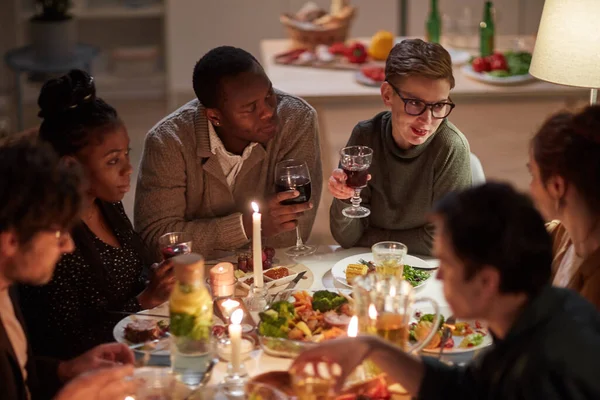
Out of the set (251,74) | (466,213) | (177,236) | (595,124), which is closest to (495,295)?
(466,213)

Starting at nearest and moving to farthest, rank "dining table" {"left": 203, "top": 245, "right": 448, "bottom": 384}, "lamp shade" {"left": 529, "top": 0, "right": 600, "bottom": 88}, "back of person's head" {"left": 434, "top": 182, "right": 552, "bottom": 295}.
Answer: "back of person's head" {"left": 434, "top": 182, "right": 552, "bottom": 295}, "dining table" {"left": 203, "top": 245, "right": 448, "bottom": 384}, "lamp shade" {"left": 529, "top": 0, "right": 600, "bottom": 88}

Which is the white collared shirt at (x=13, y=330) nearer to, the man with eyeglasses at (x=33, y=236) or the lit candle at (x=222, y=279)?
the man with eyeglasses at (x=33, y=236)

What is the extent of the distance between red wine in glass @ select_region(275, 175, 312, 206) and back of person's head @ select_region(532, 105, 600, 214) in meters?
0.86

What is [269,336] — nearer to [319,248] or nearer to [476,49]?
[319,248]

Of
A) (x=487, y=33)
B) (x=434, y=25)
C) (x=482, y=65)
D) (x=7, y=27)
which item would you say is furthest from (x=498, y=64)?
(x=7, y=27)

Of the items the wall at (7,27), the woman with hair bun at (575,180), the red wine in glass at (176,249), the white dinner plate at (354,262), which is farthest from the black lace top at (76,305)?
the wall at (7,27)

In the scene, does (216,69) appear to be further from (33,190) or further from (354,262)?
(33,190)

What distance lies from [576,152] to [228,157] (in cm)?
130

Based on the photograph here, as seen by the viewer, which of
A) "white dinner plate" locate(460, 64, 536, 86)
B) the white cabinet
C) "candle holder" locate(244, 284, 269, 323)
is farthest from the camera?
the white cabinet

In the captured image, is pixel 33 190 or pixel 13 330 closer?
pixel 33 190

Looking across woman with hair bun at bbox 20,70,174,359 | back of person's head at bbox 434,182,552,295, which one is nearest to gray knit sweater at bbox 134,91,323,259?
woman with hair bun at bbox 20,70,174,359

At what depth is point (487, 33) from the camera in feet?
15.3

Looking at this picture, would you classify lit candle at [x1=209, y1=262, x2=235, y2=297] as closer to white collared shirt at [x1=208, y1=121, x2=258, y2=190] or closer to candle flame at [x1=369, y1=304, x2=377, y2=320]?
candle flame at [x1=369, y1=304, x2=377, y2=320]

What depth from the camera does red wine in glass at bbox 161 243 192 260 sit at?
218 centimetres
